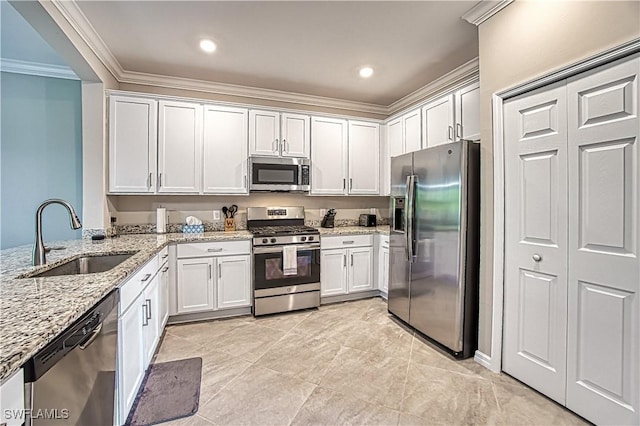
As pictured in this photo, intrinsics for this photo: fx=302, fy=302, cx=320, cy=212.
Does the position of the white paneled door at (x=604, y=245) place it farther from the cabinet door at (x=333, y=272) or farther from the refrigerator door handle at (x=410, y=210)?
the cabinet door at (x=333, y=272)

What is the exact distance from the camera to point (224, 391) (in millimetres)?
2025

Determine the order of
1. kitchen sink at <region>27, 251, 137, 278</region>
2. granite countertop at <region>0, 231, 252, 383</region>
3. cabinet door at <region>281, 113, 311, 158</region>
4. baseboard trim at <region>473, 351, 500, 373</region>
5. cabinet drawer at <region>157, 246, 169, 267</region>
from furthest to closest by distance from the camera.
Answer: cabinet door at <region>281, 113, 311, 158</region> < cabinet drawer at <region>157, 246, 169, 267</region> < baseboard trim at <region>473, 351, 500, 373</region> < kitchen sink at <region>27, 251, 137, 278</region> < granite countertop at <region>0, 231, 252, 383</region>

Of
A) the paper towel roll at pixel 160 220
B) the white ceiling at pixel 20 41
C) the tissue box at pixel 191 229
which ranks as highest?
the white ceiling at pixel 20 41

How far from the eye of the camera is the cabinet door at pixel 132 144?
3072 mm

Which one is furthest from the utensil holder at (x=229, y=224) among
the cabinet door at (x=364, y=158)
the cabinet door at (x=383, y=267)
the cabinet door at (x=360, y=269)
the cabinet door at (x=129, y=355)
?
the cabinet door at (x=383, y=267)

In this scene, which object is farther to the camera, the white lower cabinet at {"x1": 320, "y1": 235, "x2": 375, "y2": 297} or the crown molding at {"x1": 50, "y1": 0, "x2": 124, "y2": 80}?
the white lower cabinet at {"x1": 320, "y1": 235, "x2": 375, "y2": 297}

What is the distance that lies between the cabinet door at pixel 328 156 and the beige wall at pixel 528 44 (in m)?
1.92

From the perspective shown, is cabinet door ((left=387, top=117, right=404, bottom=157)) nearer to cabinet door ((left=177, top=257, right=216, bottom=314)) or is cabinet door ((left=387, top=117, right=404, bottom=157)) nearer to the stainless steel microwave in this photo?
the stainless steel microwave

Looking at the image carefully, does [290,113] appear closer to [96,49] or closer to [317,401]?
[96,49]

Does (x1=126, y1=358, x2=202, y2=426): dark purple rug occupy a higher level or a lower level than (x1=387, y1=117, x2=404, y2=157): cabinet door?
lower

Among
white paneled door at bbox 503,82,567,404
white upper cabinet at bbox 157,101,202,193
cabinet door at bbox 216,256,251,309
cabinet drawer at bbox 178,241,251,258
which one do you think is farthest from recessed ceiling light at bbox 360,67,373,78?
cabinet door at bbox 216,256,251,309

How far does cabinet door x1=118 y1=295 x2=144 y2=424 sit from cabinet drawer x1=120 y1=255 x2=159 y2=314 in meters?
0.05

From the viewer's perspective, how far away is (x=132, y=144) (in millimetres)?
3141

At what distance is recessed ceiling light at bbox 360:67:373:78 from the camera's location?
329 cm
